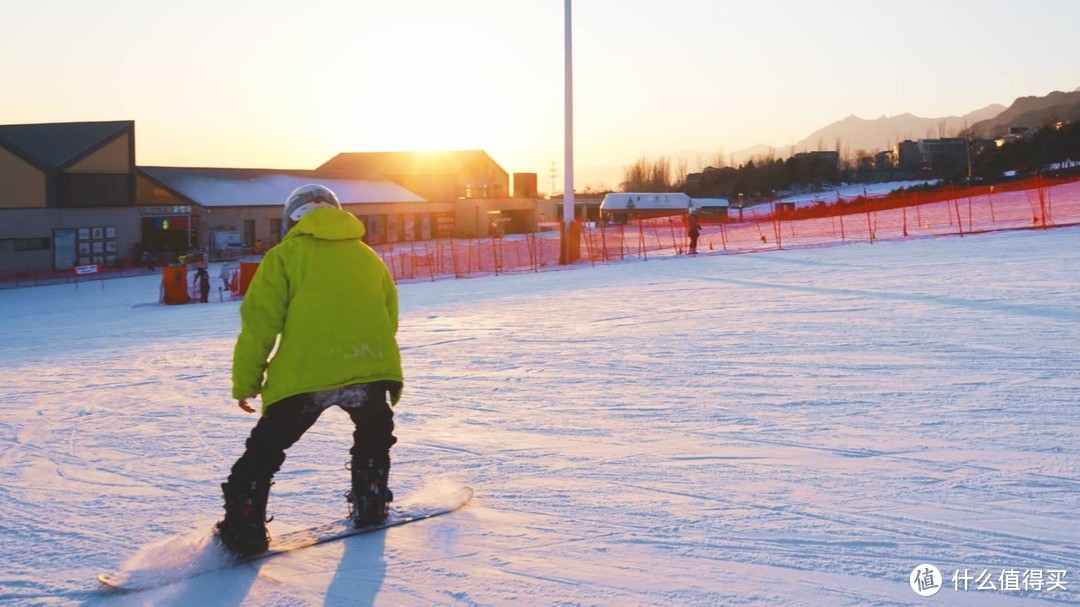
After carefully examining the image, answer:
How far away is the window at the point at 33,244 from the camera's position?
3844 cm

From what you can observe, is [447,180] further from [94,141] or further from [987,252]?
[987,252]

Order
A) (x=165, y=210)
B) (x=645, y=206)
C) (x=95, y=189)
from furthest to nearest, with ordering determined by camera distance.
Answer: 1. (x=645, y=206)
2. (x=165, y=210)
3. (x=95, y=189)

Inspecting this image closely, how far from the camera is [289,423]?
414 cm

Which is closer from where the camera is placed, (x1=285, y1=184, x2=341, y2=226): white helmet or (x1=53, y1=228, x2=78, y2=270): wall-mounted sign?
(x1=285, y1=184, x2=341, y2=226): white helmet

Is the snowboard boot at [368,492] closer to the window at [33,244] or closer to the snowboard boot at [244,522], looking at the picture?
the snowboard boot at [244,522]

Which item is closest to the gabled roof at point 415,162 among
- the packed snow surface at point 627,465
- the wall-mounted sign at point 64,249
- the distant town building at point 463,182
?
the distant town building at point 463,182

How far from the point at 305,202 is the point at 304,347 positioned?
2.16 ft

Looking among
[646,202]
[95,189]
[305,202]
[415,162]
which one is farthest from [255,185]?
[305,202]

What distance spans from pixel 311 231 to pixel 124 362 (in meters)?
8.21

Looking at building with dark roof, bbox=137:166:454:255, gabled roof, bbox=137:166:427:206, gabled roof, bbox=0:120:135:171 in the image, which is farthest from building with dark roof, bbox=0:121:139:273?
gabled roof, bbox=137:166:427:206

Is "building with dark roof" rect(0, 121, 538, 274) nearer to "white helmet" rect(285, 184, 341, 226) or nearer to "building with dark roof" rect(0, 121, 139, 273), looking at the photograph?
A: "building with dark roof" rect(0, 121, 139, 273)

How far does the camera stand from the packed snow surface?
384cm

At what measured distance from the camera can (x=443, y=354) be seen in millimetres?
10617

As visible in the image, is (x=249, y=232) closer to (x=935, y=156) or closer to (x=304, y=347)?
(x=304, y=347)
